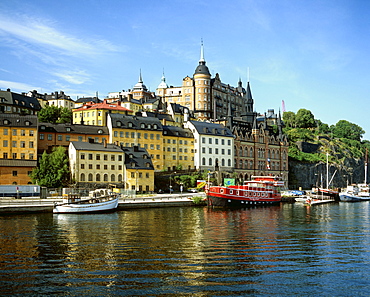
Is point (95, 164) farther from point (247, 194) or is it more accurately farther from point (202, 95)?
point (202, 95)

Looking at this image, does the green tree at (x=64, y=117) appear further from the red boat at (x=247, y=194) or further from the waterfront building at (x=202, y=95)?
the red boat at (x=247, y=194)

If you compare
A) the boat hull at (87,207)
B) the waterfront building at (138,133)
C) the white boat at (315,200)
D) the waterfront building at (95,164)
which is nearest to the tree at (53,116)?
the waterfront building at (138,133)

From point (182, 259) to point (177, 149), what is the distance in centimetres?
8202

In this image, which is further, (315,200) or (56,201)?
(315,200)

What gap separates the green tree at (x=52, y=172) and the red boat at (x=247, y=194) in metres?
27.0

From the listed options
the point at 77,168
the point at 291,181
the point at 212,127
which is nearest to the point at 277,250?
the point at 77,168

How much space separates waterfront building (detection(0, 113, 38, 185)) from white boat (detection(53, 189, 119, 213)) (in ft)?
76.4

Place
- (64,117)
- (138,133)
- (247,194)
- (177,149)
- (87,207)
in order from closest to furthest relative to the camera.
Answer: (87,207)
(247,194)
(138,133)
(177,149)
(64,117)

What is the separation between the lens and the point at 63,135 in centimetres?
9675

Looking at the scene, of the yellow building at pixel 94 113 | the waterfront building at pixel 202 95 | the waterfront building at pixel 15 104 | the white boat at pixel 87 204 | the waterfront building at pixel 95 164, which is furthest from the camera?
the waterfront building at pixel 202 95

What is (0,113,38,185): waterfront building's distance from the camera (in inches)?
3372

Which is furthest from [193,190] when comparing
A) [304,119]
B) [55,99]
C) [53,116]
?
[304,119]

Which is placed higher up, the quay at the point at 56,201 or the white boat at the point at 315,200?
the quay at the point at 56,201

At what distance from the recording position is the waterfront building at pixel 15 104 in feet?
403
